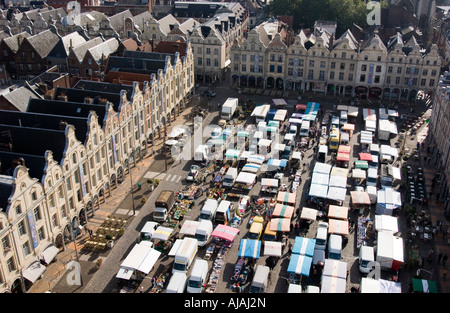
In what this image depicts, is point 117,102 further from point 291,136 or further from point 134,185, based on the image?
point 291,136

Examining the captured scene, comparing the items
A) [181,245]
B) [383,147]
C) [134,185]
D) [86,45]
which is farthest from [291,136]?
[86,45]

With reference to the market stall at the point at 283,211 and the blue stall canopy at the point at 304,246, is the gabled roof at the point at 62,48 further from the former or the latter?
the blue stall canopy at the point at 304,246

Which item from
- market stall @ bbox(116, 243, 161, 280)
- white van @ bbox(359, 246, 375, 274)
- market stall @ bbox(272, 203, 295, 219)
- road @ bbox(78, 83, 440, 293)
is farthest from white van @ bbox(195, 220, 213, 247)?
white van @ bbox(359, 246, 375, 274)

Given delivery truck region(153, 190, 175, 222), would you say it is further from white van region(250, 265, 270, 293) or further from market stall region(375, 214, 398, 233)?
market stall region(375, 214, 398, 233)

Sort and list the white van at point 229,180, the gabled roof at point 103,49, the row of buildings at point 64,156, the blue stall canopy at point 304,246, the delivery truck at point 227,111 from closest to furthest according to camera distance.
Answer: the row of buildings at point 64,156
the blue stall canopy at point 304,246
the white van at point 229,180
the delivery truck at point 227,111
the gabled roof at point 103,49

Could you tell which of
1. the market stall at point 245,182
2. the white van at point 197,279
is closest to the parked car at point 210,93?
the market stall at point 245,182

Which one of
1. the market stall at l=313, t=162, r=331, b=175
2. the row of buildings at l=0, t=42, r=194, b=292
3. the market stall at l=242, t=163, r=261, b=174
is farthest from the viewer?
the market stall at l=242, t=163, r=261, b=174
